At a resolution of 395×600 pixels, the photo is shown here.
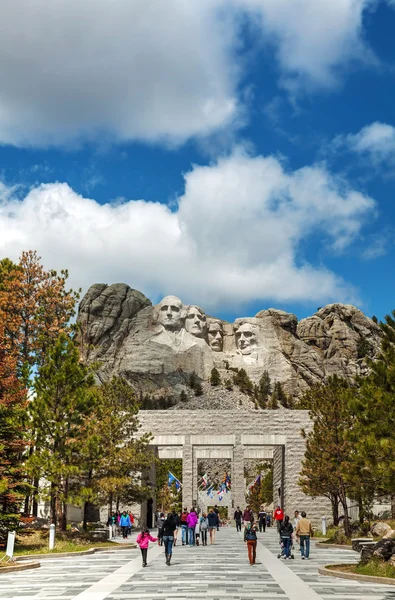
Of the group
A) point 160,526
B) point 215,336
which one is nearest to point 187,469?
point 160,526

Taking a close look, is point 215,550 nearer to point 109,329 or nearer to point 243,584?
point 243,584

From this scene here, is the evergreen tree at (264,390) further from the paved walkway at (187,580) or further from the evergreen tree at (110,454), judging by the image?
the paved walkway at (187,580)

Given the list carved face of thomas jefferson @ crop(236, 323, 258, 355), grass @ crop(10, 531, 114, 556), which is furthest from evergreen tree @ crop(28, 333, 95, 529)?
carved face of thomas jefferson @ crop(236, 323, 258, 355)

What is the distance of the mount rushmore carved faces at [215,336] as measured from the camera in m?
105

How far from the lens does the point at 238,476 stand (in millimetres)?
44562

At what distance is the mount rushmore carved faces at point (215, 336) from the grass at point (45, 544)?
7674cm

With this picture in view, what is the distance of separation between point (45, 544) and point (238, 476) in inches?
837

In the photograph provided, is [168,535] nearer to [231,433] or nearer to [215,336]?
[231,433]

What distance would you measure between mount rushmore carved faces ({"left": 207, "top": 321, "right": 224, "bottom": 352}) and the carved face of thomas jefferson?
294 cm

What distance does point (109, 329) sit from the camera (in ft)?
342

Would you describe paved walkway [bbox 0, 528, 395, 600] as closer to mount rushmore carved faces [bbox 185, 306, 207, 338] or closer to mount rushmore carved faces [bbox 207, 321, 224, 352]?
mount rushmore carved faces [bbox 185, 306, 207, 338]

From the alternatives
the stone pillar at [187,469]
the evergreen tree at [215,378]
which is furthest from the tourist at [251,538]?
the evergreen tree at [215,378]

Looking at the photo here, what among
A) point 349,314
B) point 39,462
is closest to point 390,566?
point 39,462

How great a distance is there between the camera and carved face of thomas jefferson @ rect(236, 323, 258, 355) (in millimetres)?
104250
